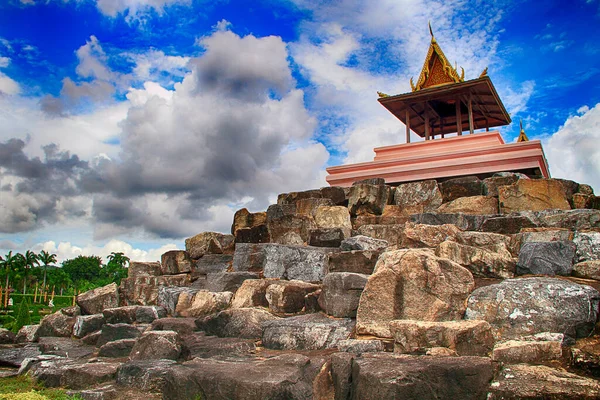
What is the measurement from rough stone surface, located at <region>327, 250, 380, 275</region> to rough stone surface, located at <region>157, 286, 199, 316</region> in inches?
74.2

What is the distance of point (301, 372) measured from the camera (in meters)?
3.70

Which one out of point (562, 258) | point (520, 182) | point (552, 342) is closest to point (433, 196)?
point (520, 182)

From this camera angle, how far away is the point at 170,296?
22.2ft

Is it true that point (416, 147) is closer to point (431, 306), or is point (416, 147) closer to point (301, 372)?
point (431, 306)

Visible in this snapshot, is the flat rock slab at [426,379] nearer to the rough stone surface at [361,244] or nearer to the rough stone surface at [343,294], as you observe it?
the rough stone surface at [343,294]

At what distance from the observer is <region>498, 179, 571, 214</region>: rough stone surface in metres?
7.83

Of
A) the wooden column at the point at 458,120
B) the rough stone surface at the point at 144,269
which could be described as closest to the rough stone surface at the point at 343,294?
the rough stone surface at the point at 144,269

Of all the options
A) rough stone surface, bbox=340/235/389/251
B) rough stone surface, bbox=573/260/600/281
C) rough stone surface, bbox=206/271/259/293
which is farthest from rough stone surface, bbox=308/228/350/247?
rough stone surface, bbox=573/260/600/281

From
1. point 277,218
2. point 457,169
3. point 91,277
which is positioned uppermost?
point 91,277

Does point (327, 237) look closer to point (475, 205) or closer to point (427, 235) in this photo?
point (427, 235)

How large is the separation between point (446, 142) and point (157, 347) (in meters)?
10.9

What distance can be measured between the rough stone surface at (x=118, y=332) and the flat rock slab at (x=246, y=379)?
2239mm

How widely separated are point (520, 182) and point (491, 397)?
5.54 meters

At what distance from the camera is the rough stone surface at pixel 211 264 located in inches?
320
